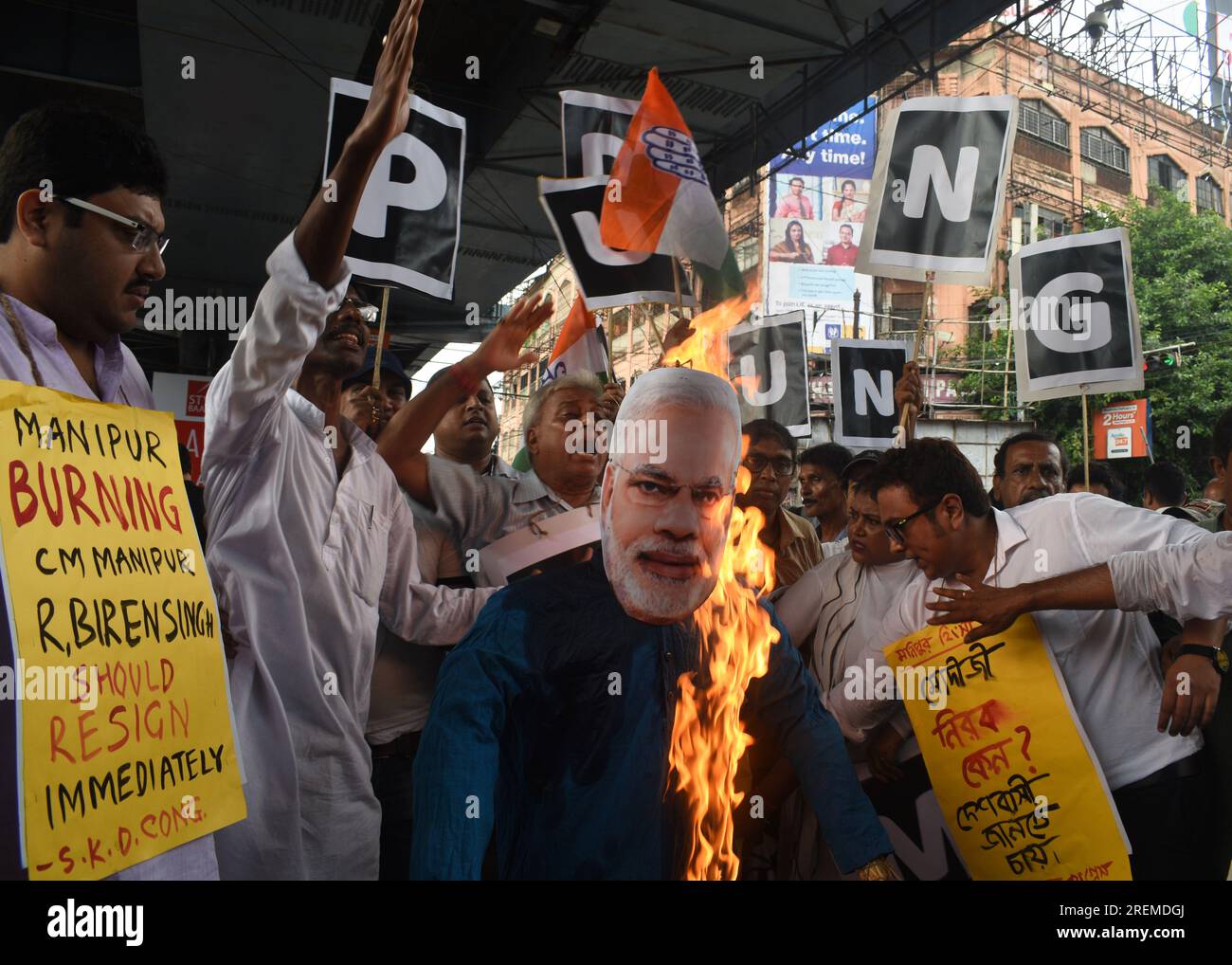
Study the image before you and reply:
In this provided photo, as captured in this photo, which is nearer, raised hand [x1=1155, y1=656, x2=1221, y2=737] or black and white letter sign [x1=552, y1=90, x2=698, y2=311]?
raised hand [x1=1155, y1=656, x2=1221, y2=737]

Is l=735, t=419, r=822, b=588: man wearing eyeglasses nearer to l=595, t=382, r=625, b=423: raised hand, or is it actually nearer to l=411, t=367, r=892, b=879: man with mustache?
l=595, t=382, r=625, b=423: raised hand

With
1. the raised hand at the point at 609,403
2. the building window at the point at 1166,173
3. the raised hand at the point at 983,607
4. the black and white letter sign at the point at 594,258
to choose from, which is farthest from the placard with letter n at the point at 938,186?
the building window at the point at 1166,173

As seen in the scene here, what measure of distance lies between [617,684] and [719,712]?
0.34 m

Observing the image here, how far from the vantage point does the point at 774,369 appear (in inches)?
241

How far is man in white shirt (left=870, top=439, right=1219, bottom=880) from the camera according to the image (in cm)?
261

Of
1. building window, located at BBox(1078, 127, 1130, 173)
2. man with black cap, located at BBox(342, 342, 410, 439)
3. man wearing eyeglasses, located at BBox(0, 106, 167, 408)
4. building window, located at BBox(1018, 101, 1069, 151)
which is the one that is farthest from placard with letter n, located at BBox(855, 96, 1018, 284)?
building window, located at BBox(1078, 127, 1130, 173)

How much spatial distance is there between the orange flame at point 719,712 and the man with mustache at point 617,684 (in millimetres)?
59

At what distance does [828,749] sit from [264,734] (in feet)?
4.75

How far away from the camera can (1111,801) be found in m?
2.54

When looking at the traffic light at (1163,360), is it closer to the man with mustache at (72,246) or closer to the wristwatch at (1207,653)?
the wristwatch at (1207,653)

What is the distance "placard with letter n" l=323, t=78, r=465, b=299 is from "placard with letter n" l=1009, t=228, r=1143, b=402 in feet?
7.99

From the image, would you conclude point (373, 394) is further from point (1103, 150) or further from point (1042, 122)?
point (1103, 150)

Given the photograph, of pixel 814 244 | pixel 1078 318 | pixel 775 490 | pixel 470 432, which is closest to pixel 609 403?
pixel 470 432

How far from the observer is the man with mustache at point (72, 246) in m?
1.81
